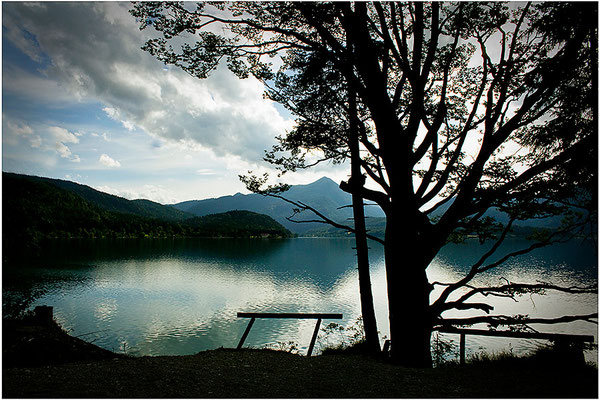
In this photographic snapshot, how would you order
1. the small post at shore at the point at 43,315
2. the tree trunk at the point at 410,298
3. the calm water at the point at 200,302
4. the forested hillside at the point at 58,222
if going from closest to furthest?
the tree trunk at the point at 410,298 < the forested hillside at the point at 58,222 < the small post at shore at the point at 43,315 < the calm water at the point at 200,302

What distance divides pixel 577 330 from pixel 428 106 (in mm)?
19710

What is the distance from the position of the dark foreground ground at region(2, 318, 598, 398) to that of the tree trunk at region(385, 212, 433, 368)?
0.93 m

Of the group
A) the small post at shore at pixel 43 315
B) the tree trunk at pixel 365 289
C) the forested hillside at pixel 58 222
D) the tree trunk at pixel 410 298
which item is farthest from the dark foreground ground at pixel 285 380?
the small post at shore at pixel 43 315

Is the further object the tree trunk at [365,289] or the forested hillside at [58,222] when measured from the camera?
the tree trunk at [365,289]

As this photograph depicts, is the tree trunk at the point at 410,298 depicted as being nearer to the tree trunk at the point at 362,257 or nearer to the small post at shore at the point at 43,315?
the tree trunk at the point at 362,257

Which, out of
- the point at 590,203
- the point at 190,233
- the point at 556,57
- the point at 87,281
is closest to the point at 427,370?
the point at 590,203

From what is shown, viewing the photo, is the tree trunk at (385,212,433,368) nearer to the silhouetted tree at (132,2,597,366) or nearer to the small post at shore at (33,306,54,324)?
the silhouetted tree at (132,2,597,366)

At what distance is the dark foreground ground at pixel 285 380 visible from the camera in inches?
182

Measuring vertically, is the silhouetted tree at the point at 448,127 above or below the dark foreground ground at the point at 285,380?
above

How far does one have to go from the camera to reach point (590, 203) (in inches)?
247

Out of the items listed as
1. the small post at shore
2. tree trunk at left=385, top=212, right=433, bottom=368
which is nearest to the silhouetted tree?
tree trunk at left=385, top=212, right=433, bottom=368

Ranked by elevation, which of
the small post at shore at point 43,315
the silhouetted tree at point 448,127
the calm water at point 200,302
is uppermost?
the silhouetted tree at point 448,127

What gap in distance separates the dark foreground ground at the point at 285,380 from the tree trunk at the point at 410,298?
0.93 m

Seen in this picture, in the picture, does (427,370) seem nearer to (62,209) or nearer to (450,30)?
(450,30)
